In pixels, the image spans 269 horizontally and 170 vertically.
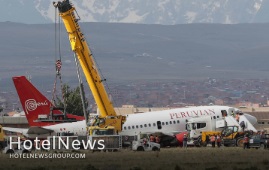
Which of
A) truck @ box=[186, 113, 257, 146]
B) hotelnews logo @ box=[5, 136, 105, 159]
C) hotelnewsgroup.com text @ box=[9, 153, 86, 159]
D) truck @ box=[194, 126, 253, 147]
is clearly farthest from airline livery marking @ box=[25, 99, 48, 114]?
hotelnewsgroup.com text @ box=[9, 153, 86, 159]

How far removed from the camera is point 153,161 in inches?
2709

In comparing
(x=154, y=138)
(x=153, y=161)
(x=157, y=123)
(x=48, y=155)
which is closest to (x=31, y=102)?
(x=157, y=123)

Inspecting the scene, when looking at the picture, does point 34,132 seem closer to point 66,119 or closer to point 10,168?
point 66,119

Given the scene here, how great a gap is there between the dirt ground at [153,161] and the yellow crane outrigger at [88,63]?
17.9 meters

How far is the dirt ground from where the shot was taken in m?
63.2

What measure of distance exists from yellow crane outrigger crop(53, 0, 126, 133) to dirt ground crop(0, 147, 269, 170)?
17885 millimetres

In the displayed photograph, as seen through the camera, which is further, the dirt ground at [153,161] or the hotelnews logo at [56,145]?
the hotelnews logo at [56,145]

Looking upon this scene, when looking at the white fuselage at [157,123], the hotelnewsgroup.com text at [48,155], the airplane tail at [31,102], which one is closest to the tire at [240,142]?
the white fuselage at [157,123]

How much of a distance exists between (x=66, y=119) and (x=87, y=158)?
36730mm

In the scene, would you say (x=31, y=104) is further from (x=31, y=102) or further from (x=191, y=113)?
(x=191, y=113)

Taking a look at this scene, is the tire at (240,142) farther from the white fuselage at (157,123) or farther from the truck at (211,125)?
the white fuselage at (157,123)

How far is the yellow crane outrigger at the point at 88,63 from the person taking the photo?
319ft

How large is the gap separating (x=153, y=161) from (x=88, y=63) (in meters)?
31.2

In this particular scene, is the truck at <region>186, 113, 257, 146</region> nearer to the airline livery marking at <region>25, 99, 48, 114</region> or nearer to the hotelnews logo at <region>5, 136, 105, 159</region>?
the airline livery marking at <region>25, 99, 48, 114</region>
